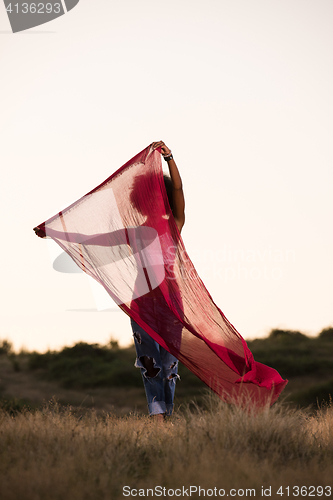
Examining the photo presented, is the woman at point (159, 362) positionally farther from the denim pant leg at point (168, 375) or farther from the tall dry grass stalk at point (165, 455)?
the tall dry grass stalk at point (165, 455)

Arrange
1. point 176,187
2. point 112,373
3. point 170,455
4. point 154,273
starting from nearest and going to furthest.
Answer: point 170,455 < point 154,273 < point 176,187 < point 112,373

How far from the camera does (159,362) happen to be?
3.71 meters

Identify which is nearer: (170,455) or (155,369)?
(170,455)

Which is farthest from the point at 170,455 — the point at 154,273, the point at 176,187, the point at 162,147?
the point at 162,147

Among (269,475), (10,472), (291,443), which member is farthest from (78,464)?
(291,443)

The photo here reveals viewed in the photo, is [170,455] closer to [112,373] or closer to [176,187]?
[176,187]

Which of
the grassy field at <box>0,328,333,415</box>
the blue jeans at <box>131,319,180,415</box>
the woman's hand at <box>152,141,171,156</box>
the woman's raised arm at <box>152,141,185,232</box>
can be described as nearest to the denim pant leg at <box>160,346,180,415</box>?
the blue jeans at <box>131,319,180,415</box>

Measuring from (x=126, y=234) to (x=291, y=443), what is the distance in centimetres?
221

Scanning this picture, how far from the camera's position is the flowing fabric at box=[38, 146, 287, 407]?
11.3 feet

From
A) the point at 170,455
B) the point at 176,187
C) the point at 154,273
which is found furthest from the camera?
the point at 176,187

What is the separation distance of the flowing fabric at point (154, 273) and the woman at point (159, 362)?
15cm

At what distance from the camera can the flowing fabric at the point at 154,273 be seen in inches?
135

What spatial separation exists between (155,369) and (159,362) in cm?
8

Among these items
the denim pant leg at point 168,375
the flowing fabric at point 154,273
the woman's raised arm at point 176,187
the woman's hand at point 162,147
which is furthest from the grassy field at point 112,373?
the woman's hand at point 162,147
